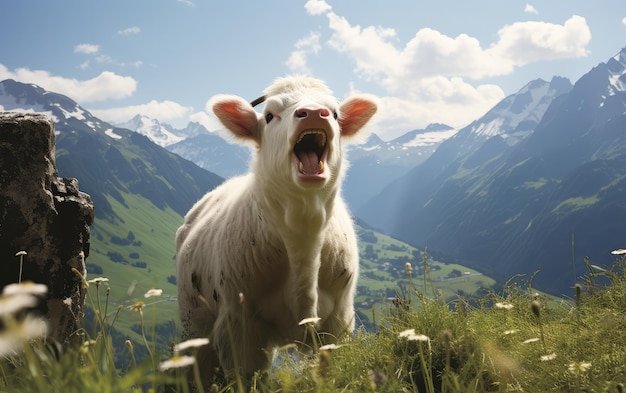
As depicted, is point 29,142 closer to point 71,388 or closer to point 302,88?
point 302,88

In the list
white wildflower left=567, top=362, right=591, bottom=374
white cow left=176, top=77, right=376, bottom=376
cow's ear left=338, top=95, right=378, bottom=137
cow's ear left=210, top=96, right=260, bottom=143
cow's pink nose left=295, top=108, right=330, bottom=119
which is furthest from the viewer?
cow's ear left=338, top=95, right=378, bottom=137

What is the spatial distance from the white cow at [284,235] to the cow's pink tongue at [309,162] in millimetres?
12

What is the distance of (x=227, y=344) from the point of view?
6879 millimetres

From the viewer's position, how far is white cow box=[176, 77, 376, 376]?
652 centimetres

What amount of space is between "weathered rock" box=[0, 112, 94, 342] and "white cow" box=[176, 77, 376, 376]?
1.63 m

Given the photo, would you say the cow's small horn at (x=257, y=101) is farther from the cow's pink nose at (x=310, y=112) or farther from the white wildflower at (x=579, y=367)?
the white wildflower at (x=579, y=367)

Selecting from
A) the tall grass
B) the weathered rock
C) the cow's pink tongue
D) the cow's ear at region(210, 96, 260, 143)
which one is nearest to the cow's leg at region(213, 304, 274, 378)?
the tall grass

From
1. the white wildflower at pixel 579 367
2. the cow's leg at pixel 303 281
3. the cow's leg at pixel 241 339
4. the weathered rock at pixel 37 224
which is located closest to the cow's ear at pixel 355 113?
the cow's leg at pixel 303 281

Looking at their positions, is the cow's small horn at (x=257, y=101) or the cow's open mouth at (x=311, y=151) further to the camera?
the cow's small horn at (x=257, y=101)

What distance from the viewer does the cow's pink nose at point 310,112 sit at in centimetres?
615

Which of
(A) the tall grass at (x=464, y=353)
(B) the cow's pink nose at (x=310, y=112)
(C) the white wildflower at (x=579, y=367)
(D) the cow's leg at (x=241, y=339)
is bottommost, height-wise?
(D) the cow's leg at (x=241, y=339)

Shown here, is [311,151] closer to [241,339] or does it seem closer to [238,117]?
[238,117]

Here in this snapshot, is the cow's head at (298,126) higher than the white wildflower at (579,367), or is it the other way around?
the cow's head at (298,126)

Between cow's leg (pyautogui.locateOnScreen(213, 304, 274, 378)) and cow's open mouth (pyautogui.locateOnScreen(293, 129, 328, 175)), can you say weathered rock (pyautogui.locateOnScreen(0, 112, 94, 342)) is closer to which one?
cow's leg (pyautogui.locateOnScreen(213, 304, 274, 378))
